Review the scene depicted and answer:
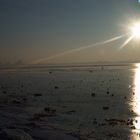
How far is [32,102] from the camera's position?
53031 mm

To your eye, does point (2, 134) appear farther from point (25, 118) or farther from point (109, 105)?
point (109, 105)

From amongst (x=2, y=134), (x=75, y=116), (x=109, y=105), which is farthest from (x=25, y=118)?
(x=109, y=105)

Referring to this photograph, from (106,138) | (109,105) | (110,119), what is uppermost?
(109,105)

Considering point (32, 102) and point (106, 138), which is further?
point (32, 102)

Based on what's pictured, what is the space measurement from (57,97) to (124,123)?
24701 millimetres

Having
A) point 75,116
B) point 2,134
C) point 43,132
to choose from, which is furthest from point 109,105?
point 2,134

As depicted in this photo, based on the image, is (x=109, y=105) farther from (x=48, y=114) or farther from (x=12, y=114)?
(x=12, y=114)

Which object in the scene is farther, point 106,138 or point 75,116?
point 75,116

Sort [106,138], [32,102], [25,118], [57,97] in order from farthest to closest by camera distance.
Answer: [57,97] → [32,102] → [25,118] → [106,138]

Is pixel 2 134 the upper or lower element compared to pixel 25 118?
lower

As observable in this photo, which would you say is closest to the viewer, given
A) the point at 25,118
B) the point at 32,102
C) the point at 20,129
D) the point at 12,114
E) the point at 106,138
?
the point at 106,138

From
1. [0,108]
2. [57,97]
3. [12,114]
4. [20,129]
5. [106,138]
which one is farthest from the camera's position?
[57,97]

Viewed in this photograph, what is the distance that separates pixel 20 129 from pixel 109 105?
19392 mm

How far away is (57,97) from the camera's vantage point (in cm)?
5912
